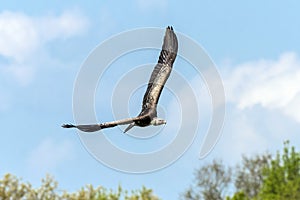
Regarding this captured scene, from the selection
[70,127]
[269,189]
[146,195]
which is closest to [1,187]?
[146,195]

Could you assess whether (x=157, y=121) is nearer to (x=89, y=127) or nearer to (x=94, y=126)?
(x=94, y=126)

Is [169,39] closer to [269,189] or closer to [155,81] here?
[155,81]

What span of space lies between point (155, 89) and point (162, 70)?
3.87 feet

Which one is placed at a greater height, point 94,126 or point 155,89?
point 155,89

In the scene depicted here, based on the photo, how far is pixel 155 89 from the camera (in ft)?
86.1

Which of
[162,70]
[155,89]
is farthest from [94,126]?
[162,70]

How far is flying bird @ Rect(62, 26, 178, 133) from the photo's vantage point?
23.4 metres

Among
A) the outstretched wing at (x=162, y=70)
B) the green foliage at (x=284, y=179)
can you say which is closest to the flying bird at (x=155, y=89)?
the outstretched wing at (x=162, y=70)

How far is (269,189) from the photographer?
48.0 meters

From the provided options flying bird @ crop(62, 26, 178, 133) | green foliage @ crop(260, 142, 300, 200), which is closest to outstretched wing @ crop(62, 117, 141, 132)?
flying bird @ crop(62, 26, 178, 133)

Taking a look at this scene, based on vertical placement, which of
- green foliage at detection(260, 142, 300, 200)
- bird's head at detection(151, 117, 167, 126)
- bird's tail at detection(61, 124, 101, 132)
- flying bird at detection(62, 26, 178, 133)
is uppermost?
green foliage at detection(260, 142, 300, 200)

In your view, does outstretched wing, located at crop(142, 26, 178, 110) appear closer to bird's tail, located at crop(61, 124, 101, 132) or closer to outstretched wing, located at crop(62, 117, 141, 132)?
outstretched wing, located at crop(62, 117, 141, 132)

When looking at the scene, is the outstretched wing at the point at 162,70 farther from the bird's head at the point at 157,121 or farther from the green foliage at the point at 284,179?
the green foliage at the point at 284,179

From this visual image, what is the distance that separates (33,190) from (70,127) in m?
22.9
